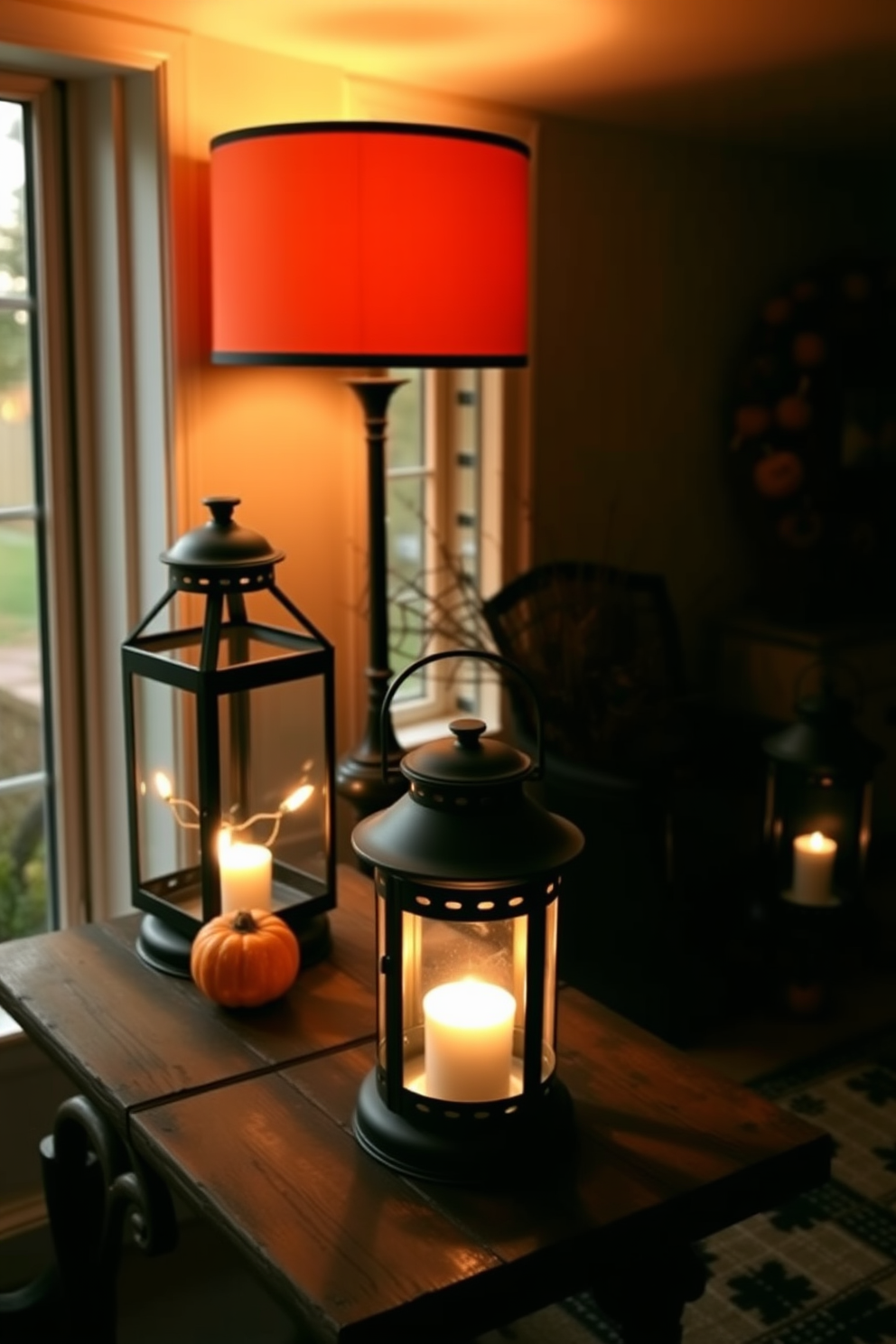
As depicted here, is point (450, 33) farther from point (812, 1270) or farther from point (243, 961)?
point (812, 1270)

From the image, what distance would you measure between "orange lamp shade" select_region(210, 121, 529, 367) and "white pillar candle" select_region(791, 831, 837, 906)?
1.46 meters

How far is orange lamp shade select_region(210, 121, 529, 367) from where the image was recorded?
2.09 meters

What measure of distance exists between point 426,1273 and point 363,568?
1729 mm

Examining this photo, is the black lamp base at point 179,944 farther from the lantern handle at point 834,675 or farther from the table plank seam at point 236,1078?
the lantern handle at point 834,675

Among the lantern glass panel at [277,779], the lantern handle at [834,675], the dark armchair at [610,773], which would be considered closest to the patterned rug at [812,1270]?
the dark armchair at [610,773]

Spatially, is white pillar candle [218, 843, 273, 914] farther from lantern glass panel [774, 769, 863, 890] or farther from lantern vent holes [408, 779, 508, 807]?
lantern glass panel [774, 769, 863, 890]

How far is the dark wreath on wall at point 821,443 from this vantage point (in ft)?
11.8

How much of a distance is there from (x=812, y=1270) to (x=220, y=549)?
152 cm

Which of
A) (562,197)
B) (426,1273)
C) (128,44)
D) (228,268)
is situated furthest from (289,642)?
(562,197)

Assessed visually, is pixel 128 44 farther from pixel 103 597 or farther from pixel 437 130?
pixel 103 597

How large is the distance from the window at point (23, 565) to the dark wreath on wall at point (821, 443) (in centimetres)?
182

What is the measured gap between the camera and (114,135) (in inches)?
92.7

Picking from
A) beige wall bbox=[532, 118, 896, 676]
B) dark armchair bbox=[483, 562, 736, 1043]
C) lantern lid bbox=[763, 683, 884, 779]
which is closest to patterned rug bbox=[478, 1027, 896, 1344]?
dark armchair bbox=[483, 562, 736, 1043]

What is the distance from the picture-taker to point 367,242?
2113 millimetres
